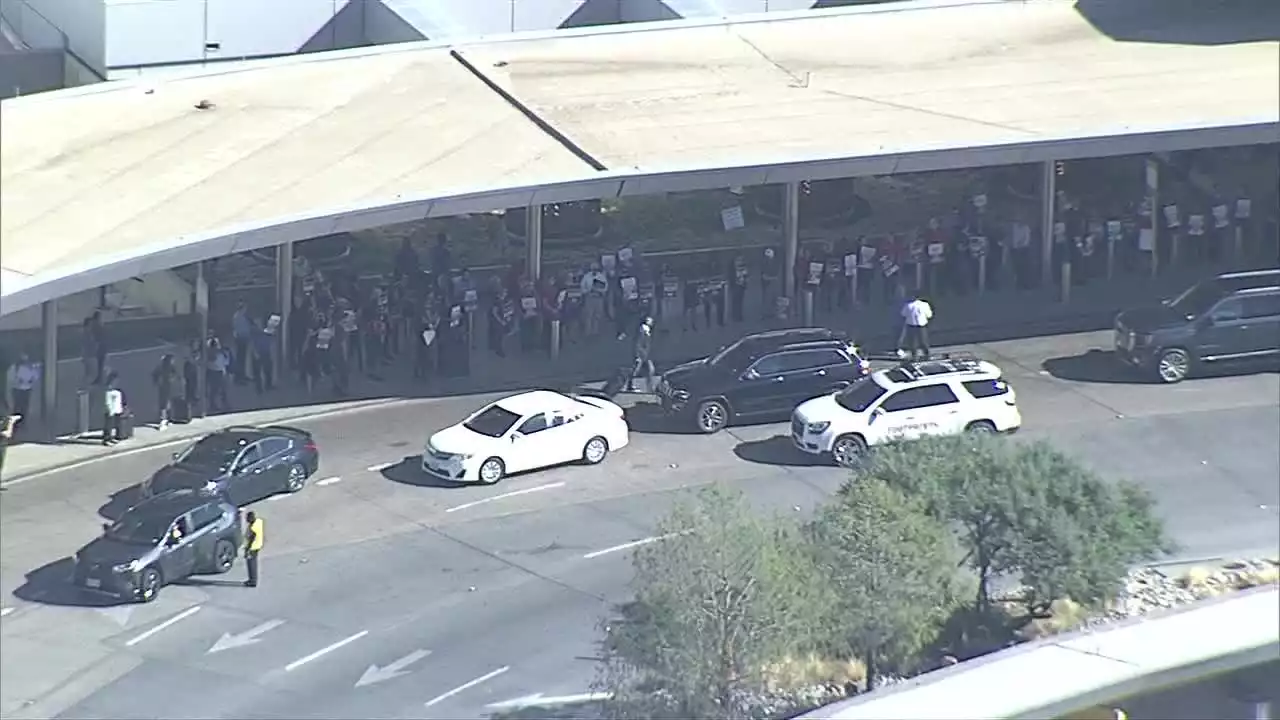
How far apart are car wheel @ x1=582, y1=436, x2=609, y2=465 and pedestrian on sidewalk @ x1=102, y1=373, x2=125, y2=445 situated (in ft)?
21.1

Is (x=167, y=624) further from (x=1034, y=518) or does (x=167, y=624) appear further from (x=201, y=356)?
(x=1034, y=518)

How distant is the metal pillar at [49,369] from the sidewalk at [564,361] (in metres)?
0.26

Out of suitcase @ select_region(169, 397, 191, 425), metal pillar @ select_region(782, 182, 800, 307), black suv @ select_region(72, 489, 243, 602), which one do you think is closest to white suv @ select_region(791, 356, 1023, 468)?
metal pillar @ select_region(782, 182, 800, 307)

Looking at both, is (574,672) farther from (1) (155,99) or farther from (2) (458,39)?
(2) (458,39)

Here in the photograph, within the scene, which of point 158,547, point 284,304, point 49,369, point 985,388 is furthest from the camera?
point 284,304

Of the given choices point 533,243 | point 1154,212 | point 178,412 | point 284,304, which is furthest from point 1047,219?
point 178,412

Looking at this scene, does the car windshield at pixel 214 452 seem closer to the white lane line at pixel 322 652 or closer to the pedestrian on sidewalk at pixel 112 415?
the pedestrian on sidewalk at pixel 112 415

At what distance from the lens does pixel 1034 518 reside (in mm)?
25344

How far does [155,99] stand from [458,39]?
22.3ft

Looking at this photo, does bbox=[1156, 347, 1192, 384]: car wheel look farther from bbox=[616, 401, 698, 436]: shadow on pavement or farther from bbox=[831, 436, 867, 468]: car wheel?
bbox=[616, 401, 698, 436]: shadow on pavement

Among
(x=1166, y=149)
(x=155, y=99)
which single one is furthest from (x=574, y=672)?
(x=1166, y=149)

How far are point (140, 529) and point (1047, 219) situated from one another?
16.7m

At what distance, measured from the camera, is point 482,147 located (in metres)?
33.7

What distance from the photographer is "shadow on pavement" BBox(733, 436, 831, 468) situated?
30.9 metres
